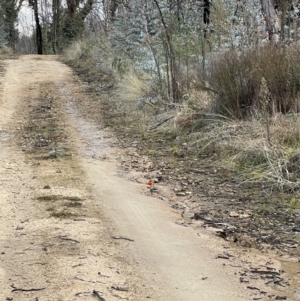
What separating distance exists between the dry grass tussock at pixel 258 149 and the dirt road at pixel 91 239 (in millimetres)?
1065

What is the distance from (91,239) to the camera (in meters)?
3.67

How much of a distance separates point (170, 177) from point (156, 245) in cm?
183

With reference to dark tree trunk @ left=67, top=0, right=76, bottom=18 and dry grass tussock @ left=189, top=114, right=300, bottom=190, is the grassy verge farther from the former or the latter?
dark tree trunk @ left=67, top=0, right=76, bottom=18

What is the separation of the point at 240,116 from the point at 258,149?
135cm

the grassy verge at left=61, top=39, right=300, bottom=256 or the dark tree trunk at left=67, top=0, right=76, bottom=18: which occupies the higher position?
the dark tree trunk at left=67, top=0, right=76, bottom=18

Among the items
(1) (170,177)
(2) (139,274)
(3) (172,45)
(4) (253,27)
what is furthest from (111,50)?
(2) (139,274)

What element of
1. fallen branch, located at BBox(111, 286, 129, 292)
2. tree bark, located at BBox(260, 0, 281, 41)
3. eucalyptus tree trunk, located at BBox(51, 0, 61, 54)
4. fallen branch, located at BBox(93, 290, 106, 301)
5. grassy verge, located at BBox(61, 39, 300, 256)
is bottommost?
fallen branch, located at BBox(111, 286, 129, 292)

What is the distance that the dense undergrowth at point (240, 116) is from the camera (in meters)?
5.06

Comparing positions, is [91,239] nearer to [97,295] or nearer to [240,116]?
[97,295]

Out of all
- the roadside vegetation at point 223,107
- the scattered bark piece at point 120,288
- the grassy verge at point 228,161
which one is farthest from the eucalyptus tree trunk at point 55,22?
the scattered bark piece at point 120,288

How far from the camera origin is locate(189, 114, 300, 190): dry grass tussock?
4.82 metres

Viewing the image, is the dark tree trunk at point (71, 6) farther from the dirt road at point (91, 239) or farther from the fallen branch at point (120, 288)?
the fallen branch at point (120, 288)

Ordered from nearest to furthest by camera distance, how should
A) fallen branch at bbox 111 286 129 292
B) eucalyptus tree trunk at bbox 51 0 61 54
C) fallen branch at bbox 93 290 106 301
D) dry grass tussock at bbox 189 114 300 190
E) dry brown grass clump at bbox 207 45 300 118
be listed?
fallen branch at bbox 93 290 106 301 < fallen branch at bbox 111 286 129 292 < dry grass tussock at bbox 189 114 300 190 < dry brown grass clump at bbox 207 45 300 118 < eucalyptus tree trunk at bbox 51 0 61 54

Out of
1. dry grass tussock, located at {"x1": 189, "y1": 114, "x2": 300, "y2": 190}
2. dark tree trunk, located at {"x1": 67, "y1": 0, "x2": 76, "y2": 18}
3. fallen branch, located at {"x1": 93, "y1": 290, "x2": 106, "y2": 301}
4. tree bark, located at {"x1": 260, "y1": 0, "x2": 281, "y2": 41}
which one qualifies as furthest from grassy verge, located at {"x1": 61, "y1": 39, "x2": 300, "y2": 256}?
dark tree trunk, located at {"x1": 67, "y1": 0, "x2": 76, "y2": 18}
